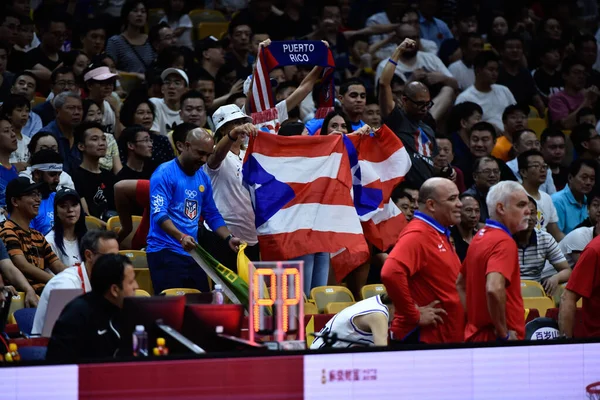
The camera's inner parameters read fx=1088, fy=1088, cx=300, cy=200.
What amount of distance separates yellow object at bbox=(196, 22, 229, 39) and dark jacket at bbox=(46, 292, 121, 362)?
939 cm

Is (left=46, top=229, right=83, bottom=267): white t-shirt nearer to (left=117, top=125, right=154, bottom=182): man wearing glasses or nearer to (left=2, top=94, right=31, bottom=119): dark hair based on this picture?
(left=117, top=125, right=154, bottom=182): man wearing glasses

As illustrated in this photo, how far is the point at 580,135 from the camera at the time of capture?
13.9 meters

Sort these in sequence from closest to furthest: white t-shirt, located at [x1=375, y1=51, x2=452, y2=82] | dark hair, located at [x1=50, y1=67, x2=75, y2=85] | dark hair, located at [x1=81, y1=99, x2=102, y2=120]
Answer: dark hair, located at [x1=81, y1=99, x2=102, y2=120], dark hair, located at [x1=50, y1=67, x2=75, y2=85], white t-shirt, located at [x1=375, y1=51, x2=452, y2=82]

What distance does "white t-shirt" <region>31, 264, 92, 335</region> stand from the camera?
6879 millimetres

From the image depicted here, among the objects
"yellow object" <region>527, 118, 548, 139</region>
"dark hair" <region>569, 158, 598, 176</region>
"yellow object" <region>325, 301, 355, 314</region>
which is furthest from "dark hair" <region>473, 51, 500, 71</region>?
"yellow object" <region>325, 301, 355, 314</region>

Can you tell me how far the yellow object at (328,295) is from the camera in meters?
8.98

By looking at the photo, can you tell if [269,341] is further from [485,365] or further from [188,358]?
[485,365]

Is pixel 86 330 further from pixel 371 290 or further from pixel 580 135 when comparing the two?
pixel 580 135

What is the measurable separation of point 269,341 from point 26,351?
1.39 meters

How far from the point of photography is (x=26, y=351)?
6.14 meters

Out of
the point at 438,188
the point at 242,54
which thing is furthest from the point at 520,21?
the point at 438,188

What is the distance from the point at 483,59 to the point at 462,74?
3.44 feet

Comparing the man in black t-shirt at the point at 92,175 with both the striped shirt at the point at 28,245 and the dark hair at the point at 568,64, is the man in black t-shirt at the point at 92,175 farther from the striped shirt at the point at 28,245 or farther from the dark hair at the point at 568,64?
the dark hair at the point at 568,64

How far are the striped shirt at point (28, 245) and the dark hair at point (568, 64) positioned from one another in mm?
8925
